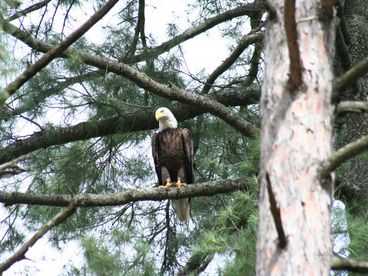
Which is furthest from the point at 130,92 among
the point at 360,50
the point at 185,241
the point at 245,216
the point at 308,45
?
the point at 308,45

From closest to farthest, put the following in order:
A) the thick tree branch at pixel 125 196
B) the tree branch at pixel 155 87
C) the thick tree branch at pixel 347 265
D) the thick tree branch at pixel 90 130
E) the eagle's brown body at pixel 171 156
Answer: the thick tree branch at pixel 347 265 → the thick tree branch at pixel 125 196 → the tree branch at pixel 155 87 → the thick tree branch at pixel 90 130 → the eagle's brown body at pixel 171 156

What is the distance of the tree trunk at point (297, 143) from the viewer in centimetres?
221

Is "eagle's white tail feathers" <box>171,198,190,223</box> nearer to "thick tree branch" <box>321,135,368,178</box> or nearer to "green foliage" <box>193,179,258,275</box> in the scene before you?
"green foliage" <box>193,179,258,275</box>

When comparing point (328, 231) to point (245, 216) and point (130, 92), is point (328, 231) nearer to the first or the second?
point (245, 216)

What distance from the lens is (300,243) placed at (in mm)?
2207

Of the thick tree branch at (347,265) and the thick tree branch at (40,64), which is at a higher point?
the thick tree branch at (40,64)

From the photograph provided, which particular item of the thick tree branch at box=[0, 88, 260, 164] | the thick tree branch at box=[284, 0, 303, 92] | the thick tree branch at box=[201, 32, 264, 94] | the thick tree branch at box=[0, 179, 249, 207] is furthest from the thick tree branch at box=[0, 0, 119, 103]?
the thick tree branch at box=[201, 32, 264, 94]

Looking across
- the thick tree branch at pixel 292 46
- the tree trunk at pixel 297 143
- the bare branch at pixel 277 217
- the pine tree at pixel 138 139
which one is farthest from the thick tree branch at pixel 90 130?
the bare branch at pixel 277 217

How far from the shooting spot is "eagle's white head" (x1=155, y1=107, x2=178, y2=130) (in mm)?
5785

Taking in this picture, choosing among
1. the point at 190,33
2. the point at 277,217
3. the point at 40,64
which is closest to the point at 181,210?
the point at 190,33

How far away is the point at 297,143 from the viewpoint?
7.75 feet

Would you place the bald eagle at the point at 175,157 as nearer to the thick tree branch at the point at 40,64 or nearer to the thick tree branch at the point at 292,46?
the thick tree branch at the point at 40,64

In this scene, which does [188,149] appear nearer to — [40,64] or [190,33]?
[190,33]

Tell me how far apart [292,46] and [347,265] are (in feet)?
2.27
